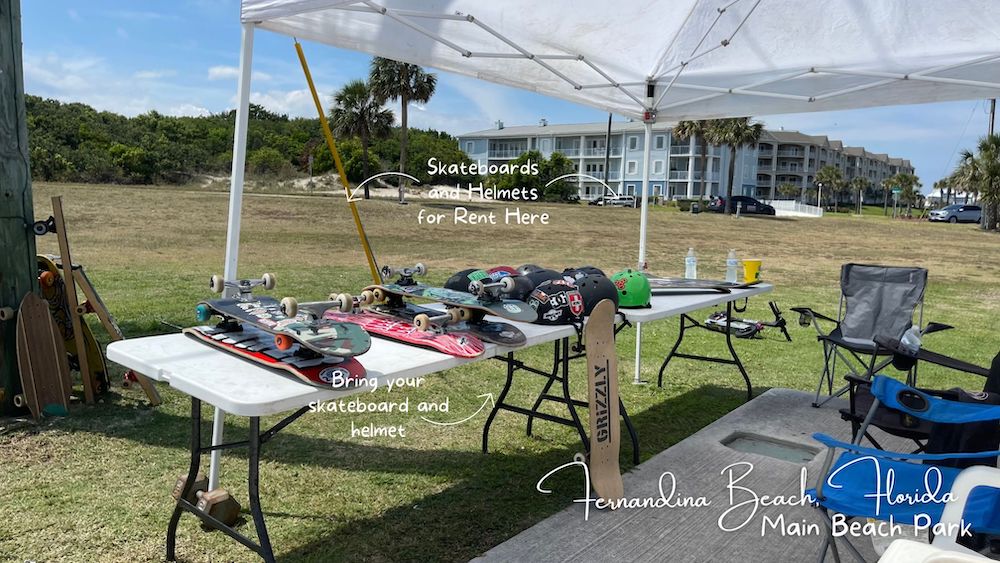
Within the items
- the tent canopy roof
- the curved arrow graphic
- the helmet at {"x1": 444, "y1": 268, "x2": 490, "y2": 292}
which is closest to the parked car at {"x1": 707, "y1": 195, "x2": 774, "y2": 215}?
the tent canopy roof

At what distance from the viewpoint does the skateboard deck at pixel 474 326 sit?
295 centimetres

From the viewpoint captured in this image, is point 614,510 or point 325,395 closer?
point 325,395

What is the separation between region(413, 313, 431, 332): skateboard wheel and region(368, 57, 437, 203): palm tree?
2388 cm

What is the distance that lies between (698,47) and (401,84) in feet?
77.8

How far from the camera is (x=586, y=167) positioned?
52.3m

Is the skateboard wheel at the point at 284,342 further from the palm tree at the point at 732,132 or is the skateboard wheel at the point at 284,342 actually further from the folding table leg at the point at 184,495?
the palm tree at the point at 732,132

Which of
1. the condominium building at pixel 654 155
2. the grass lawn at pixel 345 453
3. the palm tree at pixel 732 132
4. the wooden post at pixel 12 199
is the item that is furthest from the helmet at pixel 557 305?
the palm tree at pixel 732 132

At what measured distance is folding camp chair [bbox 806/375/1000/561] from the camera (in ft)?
6.77

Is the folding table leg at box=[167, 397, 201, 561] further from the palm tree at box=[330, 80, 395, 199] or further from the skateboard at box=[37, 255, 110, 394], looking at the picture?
the palm tree at box=[330, 80, 395, 199]

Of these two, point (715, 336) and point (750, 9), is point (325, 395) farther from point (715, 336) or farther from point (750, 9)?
point (715, 336)

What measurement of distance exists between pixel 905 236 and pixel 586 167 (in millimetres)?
28052

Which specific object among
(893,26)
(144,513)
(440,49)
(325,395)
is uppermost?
(893,26)

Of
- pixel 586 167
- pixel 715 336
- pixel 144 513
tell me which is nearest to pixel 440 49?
pixel 144 513

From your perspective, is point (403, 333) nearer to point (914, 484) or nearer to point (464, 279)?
point (464, 279)
